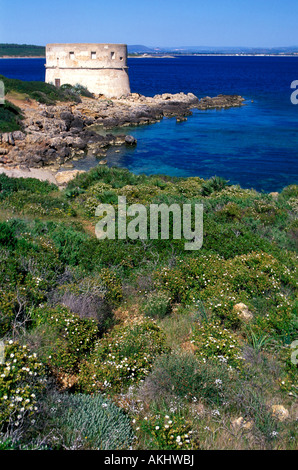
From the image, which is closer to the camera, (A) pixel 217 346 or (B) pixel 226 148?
(A) pixel 217 346

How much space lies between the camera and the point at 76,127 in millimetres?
29609

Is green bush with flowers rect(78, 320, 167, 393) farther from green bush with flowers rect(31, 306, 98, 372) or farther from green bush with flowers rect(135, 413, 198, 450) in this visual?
green bush with flowers rect(135, 413, 198, 450)

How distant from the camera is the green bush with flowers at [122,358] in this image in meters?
4.10

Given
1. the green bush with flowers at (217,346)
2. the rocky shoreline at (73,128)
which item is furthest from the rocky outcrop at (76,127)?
the green bush with flowers at (217,346)

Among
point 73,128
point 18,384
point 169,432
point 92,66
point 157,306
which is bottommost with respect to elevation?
point 157,306

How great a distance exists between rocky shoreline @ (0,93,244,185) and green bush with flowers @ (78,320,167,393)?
15.9 metres

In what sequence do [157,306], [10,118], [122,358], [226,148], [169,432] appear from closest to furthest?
[169,432] < [122,358] < [157,306] < [10,118] < [226,148]

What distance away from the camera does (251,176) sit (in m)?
20.7

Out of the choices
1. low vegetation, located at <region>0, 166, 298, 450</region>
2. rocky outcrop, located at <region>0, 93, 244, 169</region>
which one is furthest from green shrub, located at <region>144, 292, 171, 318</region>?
rocky outcrop, located at <region>0, 93, 244, 169</region>

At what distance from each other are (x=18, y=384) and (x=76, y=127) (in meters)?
28.2

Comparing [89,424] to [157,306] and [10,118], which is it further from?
[10,118]

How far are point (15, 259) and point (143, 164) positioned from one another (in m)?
17.7

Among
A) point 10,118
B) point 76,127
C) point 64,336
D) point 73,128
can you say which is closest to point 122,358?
point 64,336

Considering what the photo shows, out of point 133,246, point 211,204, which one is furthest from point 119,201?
point 133,246
